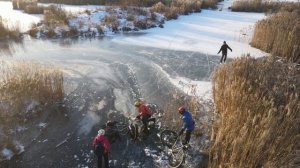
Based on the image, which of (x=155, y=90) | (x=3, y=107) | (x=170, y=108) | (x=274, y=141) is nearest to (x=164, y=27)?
(x=155, y=90)

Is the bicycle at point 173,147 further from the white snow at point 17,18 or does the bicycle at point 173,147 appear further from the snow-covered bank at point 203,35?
the white snow at point 17,18

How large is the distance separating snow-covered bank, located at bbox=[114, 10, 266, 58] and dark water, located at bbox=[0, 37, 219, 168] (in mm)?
1370

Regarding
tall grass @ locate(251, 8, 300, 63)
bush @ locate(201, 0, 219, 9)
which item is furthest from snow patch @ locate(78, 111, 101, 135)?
bush @ locate(201, 0, 219, 9)

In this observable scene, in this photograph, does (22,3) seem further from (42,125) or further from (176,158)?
(176,158)

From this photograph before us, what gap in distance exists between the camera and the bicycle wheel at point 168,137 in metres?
9.14

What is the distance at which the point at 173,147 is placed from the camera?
28.9 feet

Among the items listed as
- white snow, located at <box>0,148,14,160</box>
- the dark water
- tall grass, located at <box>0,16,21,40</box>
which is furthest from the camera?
tall grass, located at <box>0,16,21,40</box>

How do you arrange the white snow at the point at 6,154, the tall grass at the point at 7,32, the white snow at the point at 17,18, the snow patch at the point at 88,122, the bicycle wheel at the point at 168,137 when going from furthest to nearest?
the white snow at the point at 17,18 < the tall grass at the point at 7,32 < the snow patch at the point at 88,122 < the bicycle wheel at the point at 168,137 < the white snow at the point at 6,154

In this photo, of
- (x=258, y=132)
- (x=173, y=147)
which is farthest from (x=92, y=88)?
(x=258, y=132)

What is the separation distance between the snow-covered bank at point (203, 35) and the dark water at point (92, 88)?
4.50 ft

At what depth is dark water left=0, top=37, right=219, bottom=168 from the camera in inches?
346

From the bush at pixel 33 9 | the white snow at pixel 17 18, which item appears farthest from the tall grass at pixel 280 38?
the bush at pixel 33 9

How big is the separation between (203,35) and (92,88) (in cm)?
1157

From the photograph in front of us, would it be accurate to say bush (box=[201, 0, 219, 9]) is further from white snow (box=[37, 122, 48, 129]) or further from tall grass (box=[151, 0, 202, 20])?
white snow (box=[37, 122, 48, 129])
